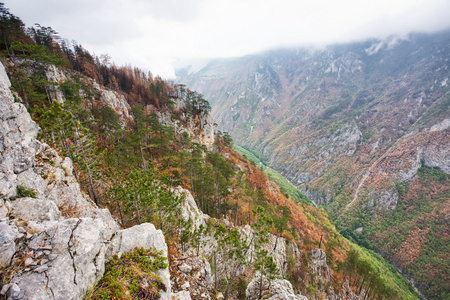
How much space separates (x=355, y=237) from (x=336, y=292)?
364 ft

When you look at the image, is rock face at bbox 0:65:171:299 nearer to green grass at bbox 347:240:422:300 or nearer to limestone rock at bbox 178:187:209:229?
limestone rock at bbox 178:187:209:229

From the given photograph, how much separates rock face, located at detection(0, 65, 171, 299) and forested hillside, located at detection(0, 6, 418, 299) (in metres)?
0.07

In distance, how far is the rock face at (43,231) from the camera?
6.70 m

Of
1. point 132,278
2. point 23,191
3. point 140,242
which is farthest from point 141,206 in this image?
point 132,278

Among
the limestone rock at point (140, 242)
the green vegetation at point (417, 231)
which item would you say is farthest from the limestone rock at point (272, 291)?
the green vegetation at point (417, 231)

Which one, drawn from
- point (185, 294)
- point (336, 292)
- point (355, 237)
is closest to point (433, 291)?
point (355, 237)

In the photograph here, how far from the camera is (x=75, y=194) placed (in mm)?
14836

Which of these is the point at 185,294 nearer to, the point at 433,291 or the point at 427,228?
the point at 433,291

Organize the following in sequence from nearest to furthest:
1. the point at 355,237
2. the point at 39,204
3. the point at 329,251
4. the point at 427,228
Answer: the point at 39,204, the point at 329,251, the point at 427,228, the point at 355,237

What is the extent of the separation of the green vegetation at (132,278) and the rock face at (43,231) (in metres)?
0.42

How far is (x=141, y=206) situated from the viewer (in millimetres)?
18859

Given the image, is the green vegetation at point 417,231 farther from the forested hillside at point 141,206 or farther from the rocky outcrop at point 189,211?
the rocky outcrop at point 189,211

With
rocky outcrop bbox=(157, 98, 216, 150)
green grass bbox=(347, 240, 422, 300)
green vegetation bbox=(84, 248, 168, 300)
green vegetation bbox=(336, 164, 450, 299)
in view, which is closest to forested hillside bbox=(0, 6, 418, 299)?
green vegetation bbox=(84, 248, 168, 300)

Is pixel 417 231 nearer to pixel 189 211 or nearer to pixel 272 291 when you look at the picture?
pixel 272 291
